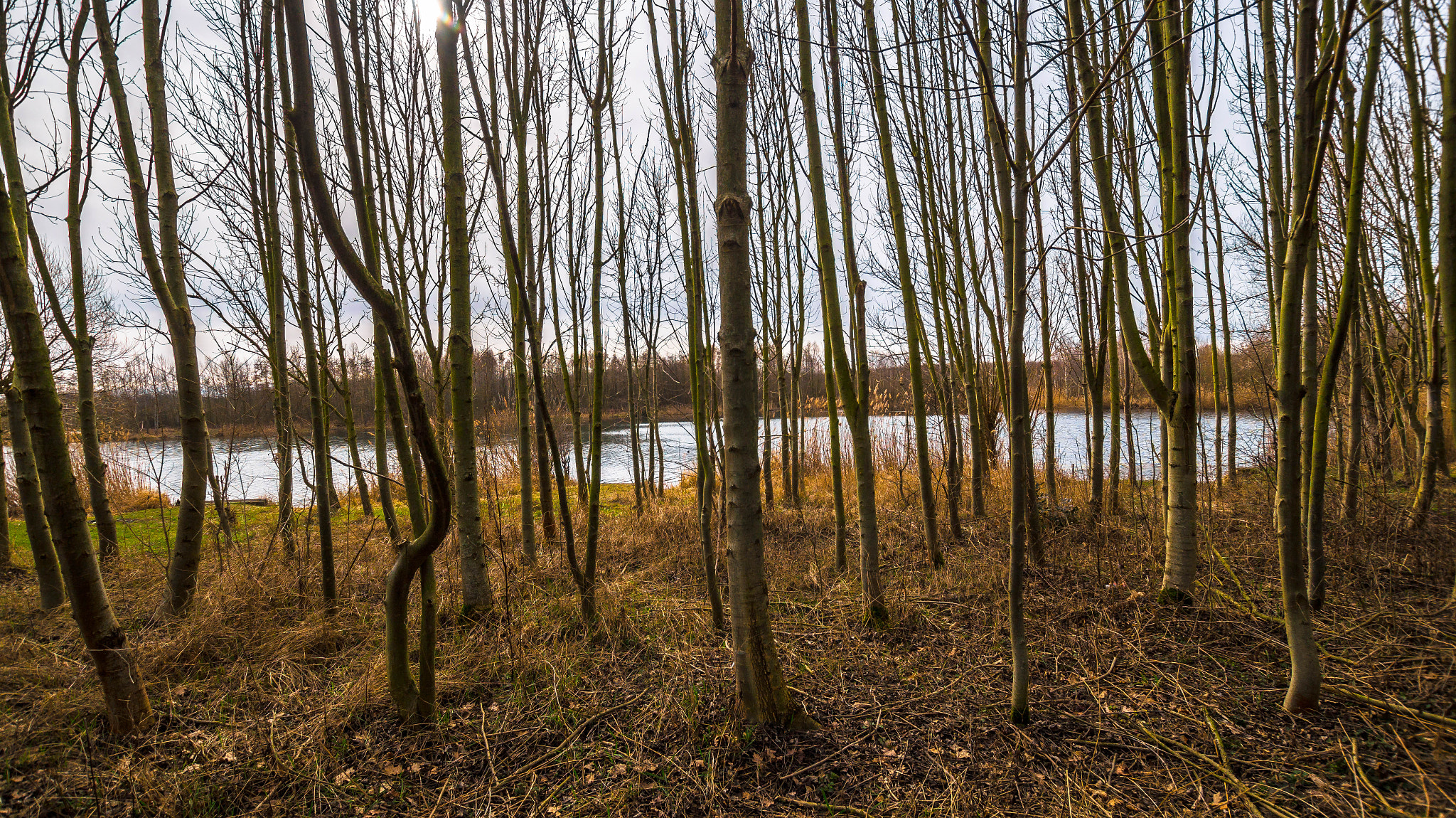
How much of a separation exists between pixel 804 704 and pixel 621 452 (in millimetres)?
15765

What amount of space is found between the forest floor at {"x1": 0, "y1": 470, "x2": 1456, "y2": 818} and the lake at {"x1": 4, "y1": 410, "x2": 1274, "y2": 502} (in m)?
0.84

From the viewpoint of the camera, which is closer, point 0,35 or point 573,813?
point 573,813

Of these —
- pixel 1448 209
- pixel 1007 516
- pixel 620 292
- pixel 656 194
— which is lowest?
pixel 1007 516

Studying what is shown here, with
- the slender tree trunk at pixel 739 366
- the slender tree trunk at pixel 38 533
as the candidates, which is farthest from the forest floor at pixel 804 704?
the slender tree trunk at pixel 739 366

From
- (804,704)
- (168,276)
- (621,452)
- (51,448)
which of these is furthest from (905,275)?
(621,452)

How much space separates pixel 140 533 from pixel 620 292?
4952 millimetres

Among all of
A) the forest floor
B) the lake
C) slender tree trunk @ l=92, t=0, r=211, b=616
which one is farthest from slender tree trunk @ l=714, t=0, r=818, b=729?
slender tree trunk @ l=92, t=0, r=211, b=616

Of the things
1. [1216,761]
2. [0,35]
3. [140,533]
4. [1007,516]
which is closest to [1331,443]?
[1007,516]

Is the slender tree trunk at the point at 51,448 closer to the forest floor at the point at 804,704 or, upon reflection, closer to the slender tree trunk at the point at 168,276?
the forest floor at the point at 804,704

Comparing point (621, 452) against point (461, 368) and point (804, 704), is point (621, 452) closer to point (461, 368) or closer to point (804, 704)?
point (461, 368)

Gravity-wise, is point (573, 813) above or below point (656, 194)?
below

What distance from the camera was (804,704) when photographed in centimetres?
222

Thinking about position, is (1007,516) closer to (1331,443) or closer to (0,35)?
(1331,443)

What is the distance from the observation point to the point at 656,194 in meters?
7.42
